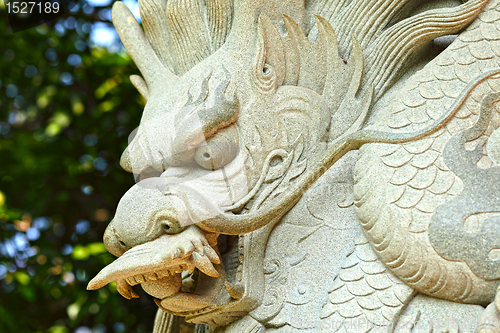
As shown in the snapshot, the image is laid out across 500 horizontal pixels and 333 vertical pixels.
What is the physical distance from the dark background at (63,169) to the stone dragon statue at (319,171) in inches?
39.5

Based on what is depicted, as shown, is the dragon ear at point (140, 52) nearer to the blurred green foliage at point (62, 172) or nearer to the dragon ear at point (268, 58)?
the dragon ear at point (268, 58)

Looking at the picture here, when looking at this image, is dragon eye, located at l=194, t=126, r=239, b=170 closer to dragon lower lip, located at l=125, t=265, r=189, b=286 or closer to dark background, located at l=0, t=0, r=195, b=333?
dragon lower lip, located at l=125, t=265, r=189, b=286

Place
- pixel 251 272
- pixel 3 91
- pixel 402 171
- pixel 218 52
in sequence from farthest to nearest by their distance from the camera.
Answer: pixel 3 91
pixel 218 52
pixel 251 272
pixel 402 171

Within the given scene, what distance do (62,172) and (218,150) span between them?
1561mm

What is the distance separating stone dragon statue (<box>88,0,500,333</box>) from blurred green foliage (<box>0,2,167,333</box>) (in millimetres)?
1006

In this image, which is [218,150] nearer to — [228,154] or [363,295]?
[228,154]

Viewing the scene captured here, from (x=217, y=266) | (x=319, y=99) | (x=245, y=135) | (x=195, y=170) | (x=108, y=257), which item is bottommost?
(x=108, y=257)

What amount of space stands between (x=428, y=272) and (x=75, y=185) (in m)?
2.05

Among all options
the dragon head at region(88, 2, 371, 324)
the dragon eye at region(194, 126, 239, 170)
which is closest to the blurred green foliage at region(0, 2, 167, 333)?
the dragon head at region(88, 2, 371, 324)

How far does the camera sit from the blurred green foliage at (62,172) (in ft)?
9.16

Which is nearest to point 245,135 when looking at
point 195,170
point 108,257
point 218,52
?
point 195,170

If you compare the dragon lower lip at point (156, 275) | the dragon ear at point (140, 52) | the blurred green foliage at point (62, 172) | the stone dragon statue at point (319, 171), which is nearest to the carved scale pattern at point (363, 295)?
the stone dragon statue at point (319, 171)

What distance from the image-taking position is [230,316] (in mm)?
1684

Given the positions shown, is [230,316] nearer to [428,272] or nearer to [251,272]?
[251,272]
